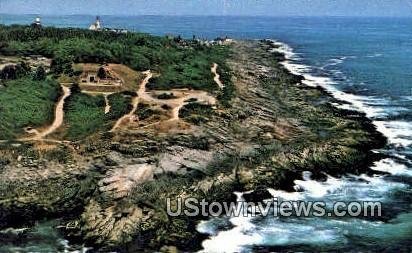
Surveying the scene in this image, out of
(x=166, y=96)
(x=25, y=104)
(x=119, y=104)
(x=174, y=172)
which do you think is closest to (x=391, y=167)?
(x=174, y=172)

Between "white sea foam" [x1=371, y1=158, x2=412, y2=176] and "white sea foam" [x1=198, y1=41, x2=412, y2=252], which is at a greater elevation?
"white sea foam" [x1=371, y1=158, x2=412, y2=176]

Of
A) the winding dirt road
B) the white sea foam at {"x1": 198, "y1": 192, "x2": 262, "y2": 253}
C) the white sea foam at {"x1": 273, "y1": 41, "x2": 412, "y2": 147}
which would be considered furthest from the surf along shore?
the winding dirt road

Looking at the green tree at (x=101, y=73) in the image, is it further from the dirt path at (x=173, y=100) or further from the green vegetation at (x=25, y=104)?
the green vegetation at (x=25, y=104)

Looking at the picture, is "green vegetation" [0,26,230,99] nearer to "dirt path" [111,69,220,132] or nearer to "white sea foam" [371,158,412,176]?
"dirt path" [111,69,220,132]

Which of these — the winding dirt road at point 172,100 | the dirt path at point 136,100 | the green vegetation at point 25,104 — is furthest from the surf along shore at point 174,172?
the green vegetation at point 25,104

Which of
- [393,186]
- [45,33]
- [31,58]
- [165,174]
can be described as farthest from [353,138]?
[45,33]

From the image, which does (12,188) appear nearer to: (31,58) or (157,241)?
(157,241)
